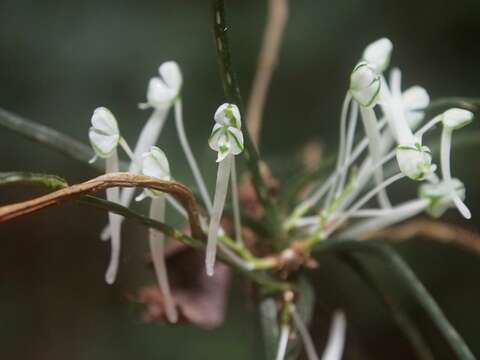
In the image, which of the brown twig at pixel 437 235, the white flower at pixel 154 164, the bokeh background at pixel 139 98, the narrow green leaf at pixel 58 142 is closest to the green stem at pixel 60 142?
the narrow green leaf at pixel 58 142

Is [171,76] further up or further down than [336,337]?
further up

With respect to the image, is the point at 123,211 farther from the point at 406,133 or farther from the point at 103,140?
the point at 406,133

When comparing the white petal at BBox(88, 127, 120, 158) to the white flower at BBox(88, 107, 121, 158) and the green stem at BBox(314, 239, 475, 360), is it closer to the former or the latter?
the white flower at BBox(88, 107, 121, 158)

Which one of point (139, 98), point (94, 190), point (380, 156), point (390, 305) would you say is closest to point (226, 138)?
point (94, 190)

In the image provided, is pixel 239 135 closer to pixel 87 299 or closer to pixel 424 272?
pixel 424 272

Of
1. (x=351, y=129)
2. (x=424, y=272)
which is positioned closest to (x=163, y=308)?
(x=351, y=129)

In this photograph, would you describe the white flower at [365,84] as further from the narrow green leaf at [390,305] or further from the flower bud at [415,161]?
the narrow green leaf at [390,305]
